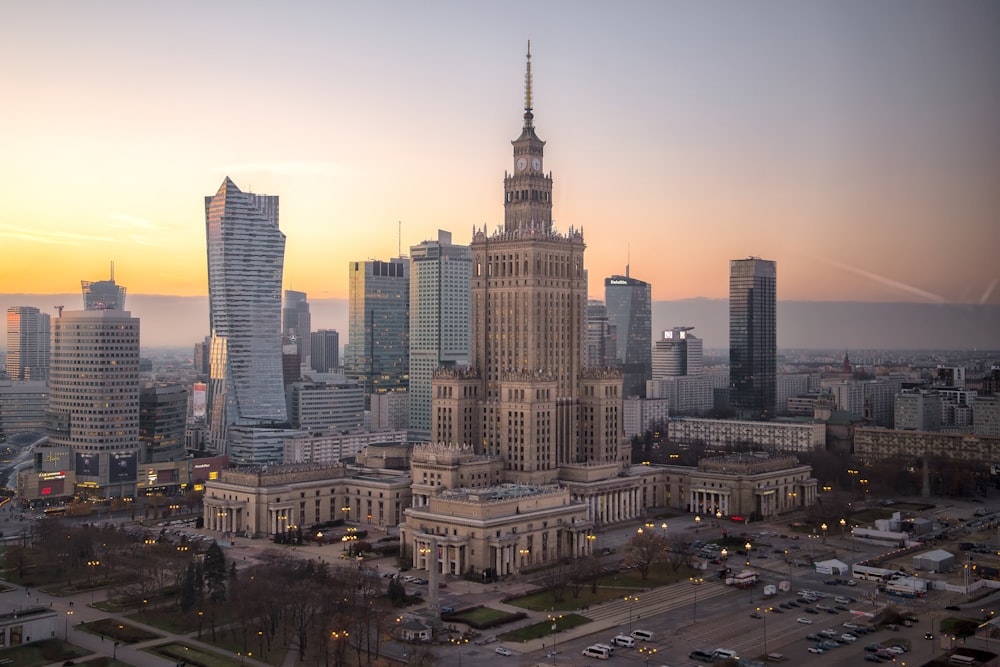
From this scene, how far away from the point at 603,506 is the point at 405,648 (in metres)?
42.7

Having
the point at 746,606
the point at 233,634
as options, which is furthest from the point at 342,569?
the point at 746,606

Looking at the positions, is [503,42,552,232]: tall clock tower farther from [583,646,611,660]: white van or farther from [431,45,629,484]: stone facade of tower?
A: [583,646,611,660]: white van

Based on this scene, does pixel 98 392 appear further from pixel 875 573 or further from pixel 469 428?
pixel 875 573

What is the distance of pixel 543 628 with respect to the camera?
6347cm

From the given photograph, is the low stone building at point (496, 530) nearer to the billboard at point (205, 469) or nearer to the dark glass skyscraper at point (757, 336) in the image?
the billboard at point (205, 469)

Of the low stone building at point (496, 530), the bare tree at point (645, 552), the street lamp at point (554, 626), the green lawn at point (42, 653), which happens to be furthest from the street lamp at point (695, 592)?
the green lawn at point (42, 653)

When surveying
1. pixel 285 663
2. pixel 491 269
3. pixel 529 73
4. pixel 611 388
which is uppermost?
pixel 529 73

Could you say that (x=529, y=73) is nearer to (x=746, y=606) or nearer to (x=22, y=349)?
(x=746, y=606)

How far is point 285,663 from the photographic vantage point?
56.6 metres

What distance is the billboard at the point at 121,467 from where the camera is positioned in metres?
112

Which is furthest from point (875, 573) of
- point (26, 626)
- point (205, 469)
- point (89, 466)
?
point (89, 466)

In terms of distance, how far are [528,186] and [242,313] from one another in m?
59.9

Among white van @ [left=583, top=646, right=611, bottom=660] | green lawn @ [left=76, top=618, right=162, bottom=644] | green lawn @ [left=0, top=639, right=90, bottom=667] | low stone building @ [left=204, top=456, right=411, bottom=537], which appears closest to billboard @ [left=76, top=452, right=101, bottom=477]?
low stone building @ [left=204, top=456, right=411, bottom=537]

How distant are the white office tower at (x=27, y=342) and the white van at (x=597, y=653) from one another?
163 m
